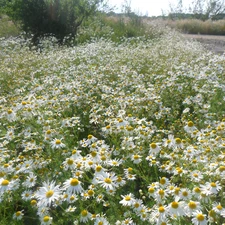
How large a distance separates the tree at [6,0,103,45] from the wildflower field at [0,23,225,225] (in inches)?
224

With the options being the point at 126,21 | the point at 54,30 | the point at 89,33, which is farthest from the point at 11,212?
the point at 126,21

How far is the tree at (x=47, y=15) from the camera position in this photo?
1038cm

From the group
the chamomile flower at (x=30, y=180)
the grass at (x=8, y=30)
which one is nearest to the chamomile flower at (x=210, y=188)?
the chamomile flower at (x=30, y=180)

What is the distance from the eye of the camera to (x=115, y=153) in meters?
2.52

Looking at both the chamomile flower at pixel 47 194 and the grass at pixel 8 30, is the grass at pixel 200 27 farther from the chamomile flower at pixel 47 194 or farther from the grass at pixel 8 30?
the chamomile flower at pixel 47 194

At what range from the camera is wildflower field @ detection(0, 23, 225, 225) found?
1832mm

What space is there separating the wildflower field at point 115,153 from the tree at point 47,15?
568 cm

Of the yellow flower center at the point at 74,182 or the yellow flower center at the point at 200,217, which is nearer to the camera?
the yellow flower center at the point at 200,217

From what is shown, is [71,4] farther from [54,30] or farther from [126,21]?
[126,21]

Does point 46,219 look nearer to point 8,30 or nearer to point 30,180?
point 30,180

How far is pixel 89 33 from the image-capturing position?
38.1 ft

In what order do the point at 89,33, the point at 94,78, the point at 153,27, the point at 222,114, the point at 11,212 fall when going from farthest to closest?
the point at 153,27 → the point at 89,33 → the point at 94,78 → the point at 222,114 → the point at 11,212

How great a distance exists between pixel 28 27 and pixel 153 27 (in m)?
6.16

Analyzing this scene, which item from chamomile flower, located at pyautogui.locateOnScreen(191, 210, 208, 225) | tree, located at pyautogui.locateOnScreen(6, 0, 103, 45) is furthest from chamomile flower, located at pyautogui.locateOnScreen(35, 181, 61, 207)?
tree, located at pyautogui.locateOnScreen(6, 0, 103, 45)
